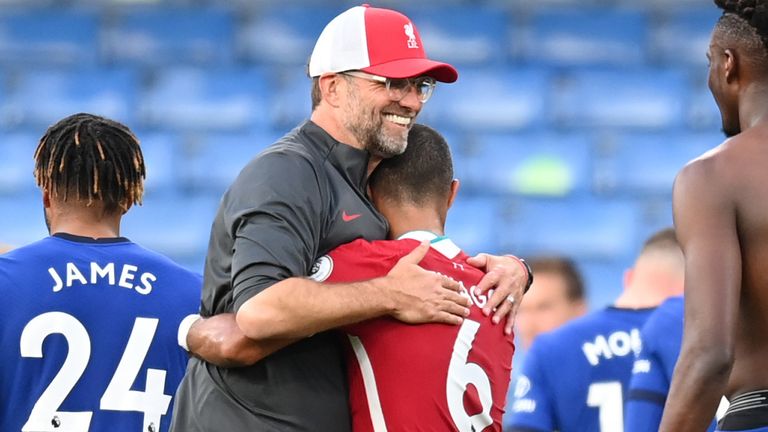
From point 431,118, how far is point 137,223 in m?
2.46

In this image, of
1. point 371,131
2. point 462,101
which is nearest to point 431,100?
point 462,101

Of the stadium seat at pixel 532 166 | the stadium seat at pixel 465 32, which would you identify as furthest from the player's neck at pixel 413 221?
the stadium seat at pixel 465 32

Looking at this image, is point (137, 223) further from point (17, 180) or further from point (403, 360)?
point (403, 360)

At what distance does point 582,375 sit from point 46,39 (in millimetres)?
7029

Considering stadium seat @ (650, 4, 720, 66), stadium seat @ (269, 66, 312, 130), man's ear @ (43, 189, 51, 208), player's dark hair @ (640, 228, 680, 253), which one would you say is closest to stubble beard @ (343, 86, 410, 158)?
man's ear @ (43, 189, 51, 208)

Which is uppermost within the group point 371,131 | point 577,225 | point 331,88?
point 331,88

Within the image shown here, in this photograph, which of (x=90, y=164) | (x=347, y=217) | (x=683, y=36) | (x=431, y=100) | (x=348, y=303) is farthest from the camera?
(x=683, y=36)

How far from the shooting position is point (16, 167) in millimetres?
10281

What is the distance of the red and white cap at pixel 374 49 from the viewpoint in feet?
12.2

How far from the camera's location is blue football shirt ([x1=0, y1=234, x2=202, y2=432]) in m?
3.77

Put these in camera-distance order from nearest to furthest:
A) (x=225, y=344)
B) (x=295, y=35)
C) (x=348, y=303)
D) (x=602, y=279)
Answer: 1. (x=348, y=303)
2. (x=225, y=344)
3. (x=602, y=279)
4. (x=295, y=35)

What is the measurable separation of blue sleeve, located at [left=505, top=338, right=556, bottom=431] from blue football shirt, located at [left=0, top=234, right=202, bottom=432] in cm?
Answer: 196

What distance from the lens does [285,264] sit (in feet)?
10.8

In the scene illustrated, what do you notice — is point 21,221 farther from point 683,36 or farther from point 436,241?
point 436,241
